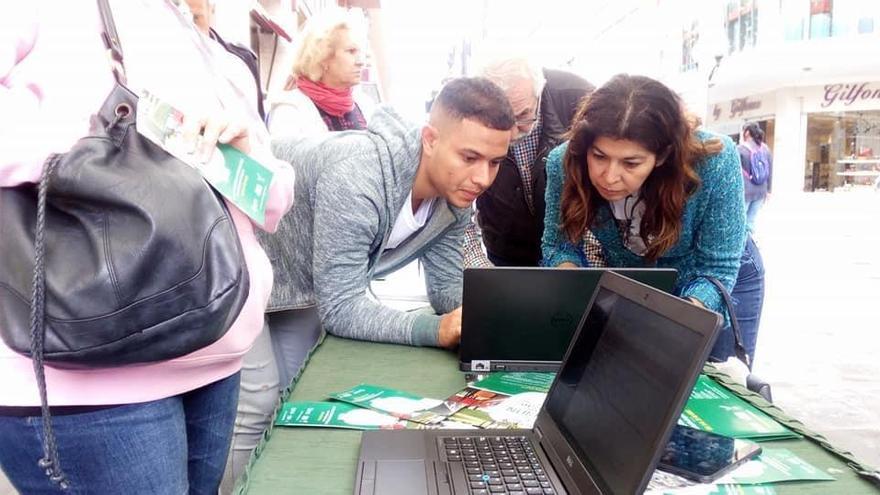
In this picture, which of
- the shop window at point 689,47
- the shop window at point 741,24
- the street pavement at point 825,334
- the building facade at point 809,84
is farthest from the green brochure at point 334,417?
the shop window at point 741,24

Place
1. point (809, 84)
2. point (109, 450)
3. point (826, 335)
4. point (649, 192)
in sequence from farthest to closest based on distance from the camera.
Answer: point (809, 84)
point (826, 335)
point (649, 192)
point (109, 450)

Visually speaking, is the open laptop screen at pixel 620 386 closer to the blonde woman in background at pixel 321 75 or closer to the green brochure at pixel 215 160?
the green brochure at pixel 215 160

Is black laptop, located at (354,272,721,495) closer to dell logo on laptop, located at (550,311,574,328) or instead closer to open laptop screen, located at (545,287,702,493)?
open laptop screen, located at (545,287,702,493)

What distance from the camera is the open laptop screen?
625 millimetres

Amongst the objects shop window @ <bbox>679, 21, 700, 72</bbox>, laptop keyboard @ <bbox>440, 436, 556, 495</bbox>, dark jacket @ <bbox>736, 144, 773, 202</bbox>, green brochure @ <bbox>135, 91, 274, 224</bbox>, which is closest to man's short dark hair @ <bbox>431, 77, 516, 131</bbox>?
green brochure @ <bbox>135, 91, 274, 224</bbox>

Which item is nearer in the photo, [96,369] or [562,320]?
[96,369]

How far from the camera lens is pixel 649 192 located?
1490 mm

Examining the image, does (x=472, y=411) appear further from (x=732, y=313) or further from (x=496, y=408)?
(x=732, y=313)

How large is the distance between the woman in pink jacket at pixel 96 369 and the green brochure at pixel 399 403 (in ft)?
0.74

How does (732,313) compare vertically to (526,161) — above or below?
below

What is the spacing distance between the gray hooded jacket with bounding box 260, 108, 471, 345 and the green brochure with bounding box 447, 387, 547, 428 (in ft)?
0.88

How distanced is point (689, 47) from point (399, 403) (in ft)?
50.4

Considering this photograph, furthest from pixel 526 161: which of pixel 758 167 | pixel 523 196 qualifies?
pixel 758 167

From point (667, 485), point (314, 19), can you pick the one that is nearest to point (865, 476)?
point (667, 485)
